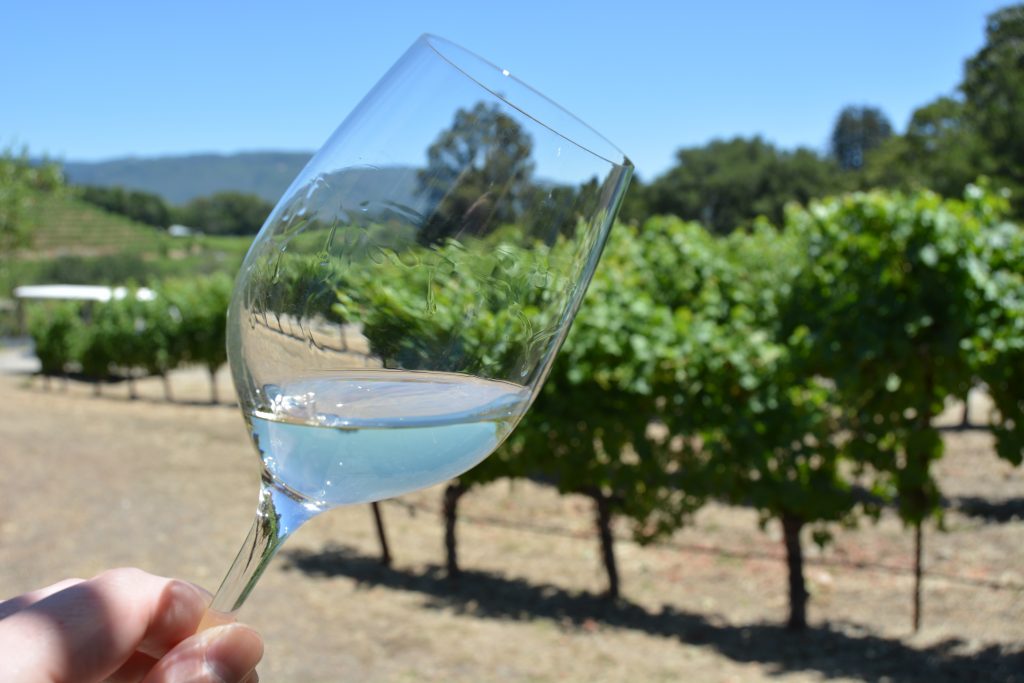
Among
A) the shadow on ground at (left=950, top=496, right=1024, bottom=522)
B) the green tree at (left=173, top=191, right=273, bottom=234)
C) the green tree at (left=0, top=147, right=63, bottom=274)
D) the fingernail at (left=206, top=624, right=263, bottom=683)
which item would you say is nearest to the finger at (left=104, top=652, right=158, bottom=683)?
the fingernail at (left=206, top=624, right=263, bottom=683)

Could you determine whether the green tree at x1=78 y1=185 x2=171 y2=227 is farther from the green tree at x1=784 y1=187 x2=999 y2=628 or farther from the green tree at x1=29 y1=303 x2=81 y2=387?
the green tree at x1=784 y1=187 x2=999 y2=628

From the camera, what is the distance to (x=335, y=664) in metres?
5.67

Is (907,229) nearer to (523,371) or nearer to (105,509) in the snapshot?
(523,371)

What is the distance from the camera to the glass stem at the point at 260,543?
0.81 metres

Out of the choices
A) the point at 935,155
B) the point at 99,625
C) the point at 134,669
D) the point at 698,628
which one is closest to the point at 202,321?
the point at 698,628

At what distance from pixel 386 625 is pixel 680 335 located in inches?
111

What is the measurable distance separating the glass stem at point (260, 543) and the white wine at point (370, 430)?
12mm

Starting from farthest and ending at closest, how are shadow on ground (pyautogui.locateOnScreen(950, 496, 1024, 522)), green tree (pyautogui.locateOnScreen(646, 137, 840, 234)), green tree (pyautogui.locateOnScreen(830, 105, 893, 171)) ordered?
1. green tree (pyautogui.locateOnScreen(830, 105, 893, 171))
2. green tree (pyautogui.locateOnScreen(646, 137, 840, 234))
3. shadow on ground (pyautogui.locateOnScreen(950, 496, 1024, 522))

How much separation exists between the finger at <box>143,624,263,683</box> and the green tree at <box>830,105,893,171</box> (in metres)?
101

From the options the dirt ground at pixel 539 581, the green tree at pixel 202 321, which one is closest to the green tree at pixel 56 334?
the green tree at pixel 202 321

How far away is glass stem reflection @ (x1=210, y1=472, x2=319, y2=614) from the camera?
82cm

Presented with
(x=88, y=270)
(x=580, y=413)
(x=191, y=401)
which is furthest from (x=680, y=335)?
(x=88, y=270)

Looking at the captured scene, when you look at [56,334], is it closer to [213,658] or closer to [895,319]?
[895,319]

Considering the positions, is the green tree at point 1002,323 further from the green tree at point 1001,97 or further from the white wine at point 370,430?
the green tree at point 1001,97
